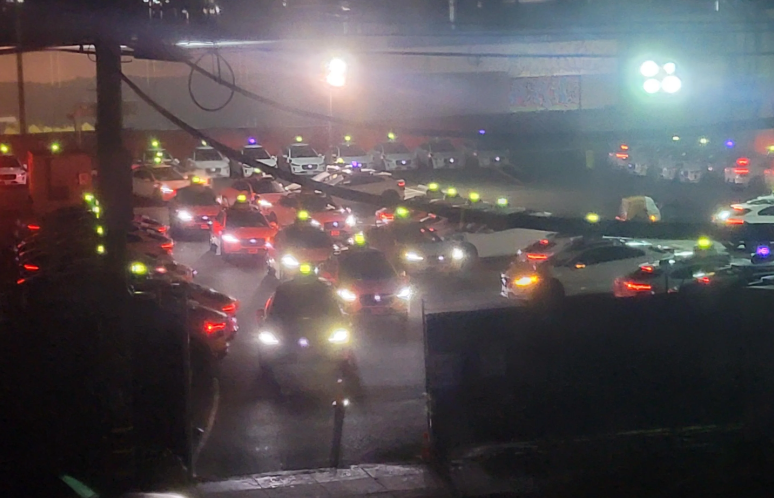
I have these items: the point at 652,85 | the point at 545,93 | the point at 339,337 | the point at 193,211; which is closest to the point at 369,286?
the point at 339,337

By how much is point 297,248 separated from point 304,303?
949 centimetres

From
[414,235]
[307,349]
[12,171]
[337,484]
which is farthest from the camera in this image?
[12,171]

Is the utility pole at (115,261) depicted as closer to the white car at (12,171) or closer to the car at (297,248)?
the car at (297,248)

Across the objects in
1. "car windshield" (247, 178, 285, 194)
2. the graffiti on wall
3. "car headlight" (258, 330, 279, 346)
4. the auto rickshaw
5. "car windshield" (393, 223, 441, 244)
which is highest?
the graffiti on wall

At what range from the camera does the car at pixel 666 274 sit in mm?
17906

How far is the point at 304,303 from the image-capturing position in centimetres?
1420

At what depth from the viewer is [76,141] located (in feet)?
121

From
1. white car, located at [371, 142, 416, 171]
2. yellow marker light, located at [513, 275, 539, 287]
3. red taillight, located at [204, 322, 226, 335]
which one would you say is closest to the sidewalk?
red taillight, located at [204, 322, 226, 335]

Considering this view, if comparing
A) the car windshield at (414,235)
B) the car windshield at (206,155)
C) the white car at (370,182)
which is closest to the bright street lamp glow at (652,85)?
the car windshield at (414,235)

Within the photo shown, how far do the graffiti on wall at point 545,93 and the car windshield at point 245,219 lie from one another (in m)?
16.3

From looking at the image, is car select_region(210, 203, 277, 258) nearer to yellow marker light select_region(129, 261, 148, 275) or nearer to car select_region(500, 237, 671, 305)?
car select_region(500, 237, 671, 305)

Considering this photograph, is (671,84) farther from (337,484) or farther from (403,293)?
(403,293)

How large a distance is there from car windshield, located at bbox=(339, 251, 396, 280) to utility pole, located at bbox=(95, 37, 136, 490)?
33.9 feet

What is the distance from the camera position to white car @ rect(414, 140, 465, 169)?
45.9 meters
